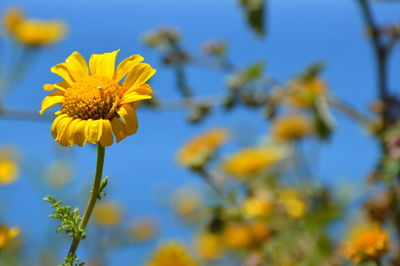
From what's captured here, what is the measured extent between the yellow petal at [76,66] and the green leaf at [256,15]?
2.84ft

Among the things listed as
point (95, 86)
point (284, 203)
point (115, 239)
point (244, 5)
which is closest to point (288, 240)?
point (284, 203)

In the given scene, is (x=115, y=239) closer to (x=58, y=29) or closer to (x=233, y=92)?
(x=58, y=29)

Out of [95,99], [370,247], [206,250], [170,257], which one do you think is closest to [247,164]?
[170,257]

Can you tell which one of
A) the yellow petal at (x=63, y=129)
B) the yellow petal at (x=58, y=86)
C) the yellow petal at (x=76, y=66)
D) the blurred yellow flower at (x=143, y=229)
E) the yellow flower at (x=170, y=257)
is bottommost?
the yellow petal at (x=63, y=129)

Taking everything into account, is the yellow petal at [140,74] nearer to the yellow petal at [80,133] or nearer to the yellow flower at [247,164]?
the yellow petal at [80,133]

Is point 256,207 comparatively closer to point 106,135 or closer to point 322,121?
point 322,121

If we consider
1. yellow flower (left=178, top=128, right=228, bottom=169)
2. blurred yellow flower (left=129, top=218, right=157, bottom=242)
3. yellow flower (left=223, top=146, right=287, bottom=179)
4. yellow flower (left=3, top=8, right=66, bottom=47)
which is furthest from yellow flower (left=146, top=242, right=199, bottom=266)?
blurred yellow flower (left=129, top=218, right=157, bottom=242)

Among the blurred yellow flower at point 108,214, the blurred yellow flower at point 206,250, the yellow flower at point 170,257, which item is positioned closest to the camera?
the yellow flower at point 170,257

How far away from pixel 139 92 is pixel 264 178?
1255 millimetres

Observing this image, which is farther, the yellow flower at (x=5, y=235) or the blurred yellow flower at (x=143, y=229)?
the blurred yellow flower at (x=143, y=229)

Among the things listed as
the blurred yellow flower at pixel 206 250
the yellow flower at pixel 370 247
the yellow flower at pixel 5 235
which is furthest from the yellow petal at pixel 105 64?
the blurred yellow flower at pixel 206 250

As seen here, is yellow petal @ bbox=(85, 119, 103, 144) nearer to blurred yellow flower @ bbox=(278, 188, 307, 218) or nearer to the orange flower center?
the orange flower center

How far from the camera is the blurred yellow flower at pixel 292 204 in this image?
180 cm

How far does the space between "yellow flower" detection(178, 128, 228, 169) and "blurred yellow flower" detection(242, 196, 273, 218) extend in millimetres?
205
